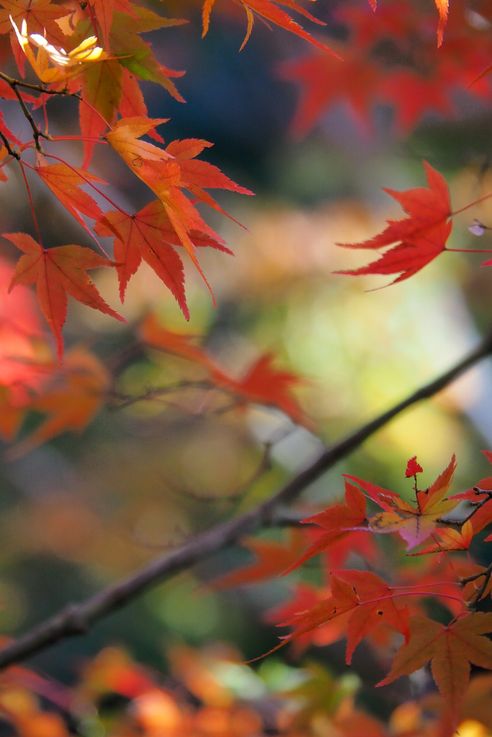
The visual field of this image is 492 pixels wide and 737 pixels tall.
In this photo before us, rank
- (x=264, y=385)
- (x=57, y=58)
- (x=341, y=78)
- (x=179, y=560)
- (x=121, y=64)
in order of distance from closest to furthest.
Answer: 1. (x=57, y=58)
2. (x=121, y=64)
3. (x=179, y=560)
4. (x=264, y=385)
5. (x=341, y=78)

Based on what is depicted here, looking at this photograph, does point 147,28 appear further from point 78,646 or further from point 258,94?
point 258,94

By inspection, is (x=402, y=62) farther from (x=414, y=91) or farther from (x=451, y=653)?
(x=451, y=653)

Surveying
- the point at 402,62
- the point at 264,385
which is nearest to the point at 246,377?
the point at 264,385

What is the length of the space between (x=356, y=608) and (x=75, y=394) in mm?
→ 723

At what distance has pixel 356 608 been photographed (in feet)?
1.91

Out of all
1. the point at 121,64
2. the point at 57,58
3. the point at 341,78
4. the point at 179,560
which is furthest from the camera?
the point at 341,78

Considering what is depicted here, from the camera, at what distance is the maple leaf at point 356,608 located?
53cm

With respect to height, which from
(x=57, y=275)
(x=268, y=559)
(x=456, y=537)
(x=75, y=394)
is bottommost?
(x=268, y=559)

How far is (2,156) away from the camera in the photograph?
1.85 ft

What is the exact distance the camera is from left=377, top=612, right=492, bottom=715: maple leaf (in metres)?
0.53

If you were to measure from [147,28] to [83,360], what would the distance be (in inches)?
26.2

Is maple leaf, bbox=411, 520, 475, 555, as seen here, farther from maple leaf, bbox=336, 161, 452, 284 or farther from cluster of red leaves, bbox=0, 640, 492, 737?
cluster of red leaves, bbox=0, 640, 492, 737

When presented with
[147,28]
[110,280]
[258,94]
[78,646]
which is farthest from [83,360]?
[258,94]

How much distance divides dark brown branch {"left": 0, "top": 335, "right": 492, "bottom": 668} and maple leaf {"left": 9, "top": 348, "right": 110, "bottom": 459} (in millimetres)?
325
